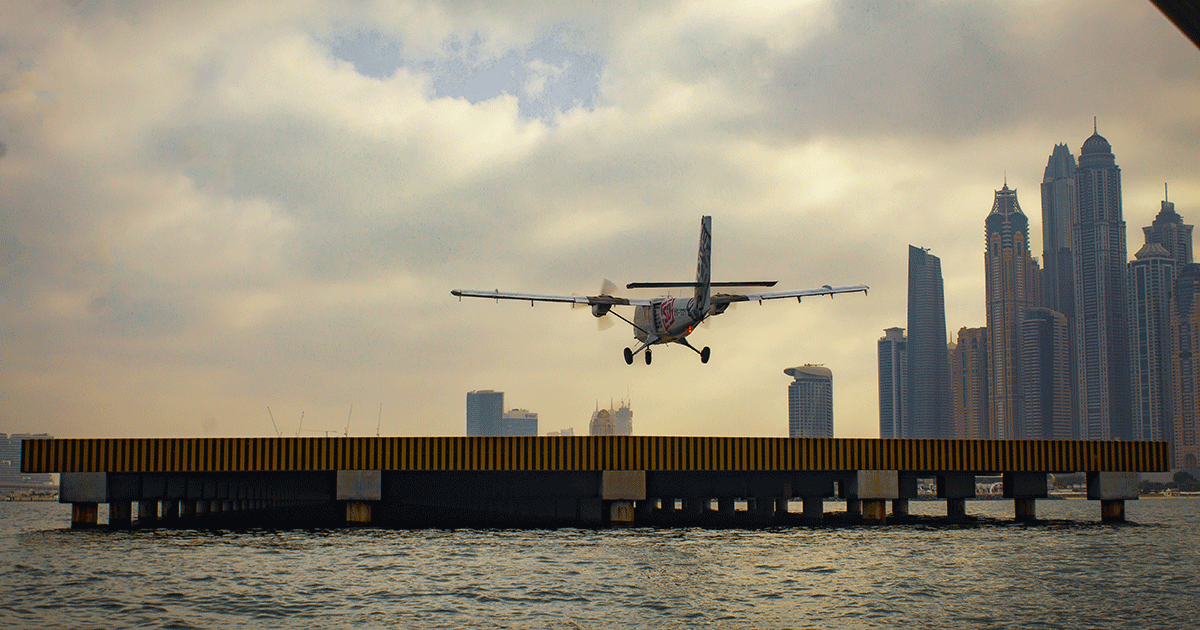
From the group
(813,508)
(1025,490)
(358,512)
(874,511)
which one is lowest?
(813,508)

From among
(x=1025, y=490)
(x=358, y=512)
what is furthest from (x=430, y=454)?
(x=1025, y=490)

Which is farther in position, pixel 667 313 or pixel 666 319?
pixel 666 319

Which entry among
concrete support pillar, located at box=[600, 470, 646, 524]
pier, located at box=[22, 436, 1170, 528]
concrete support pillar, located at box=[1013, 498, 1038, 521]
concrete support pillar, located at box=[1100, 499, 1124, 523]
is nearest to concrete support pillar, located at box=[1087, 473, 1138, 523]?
pier, located at box=[22, 436, 1170, 528]

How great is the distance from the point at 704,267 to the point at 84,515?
137 ft

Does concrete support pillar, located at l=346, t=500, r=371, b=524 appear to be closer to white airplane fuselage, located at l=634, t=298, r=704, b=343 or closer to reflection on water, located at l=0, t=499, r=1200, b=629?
reflection on water, located at l=0, t=499, r=1200, b=629

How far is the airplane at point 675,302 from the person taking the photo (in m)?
64.0

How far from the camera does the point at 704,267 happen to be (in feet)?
215

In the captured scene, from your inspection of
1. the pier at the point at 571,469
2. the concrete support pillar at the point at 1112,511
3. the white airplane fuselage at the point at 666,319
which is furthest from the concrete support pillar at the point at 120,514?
the concrete support pillar at the point at 1112,511

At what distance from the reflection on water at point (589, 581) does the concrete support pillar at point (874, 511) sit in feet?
29.2

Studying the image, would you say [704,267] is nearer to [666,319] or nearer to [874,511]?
[666,319]

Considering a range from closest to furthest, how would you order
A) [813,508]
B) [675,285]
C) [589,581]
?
[589,581], [675,285], [813,508]

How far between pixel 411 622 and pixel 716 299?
119 ft

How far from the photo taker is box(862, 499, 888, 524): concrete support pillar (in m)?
71.0

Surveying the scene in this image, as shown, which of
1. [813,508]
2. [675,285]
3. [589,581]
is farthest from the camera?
[813,508]
